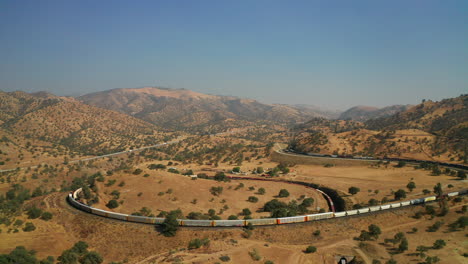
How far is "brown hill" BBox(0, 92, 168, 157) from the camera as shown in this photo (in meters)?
135

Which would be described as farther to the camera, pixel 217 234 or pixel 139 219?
pixel 139 219

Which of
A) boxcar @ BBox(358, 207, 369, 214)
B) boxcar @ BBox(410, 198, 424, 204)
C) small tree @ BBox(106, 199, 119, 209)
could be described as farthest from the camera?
small tree @ BBox(106, 199, 119, 209)

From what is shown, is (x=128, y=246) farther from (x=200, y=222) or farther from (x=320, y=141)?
(x=320, y=141)

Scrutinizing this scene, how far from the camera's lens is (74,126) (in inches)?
6024

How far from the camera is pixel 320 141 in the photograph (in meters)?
117

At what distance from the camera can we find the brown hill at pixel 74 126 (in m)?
135

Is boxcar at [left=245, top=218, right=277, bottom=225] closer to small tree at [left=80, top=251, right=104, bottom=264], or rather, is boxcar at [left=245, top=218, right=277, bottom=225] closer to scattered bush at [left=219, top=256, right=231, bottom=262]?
scattered bush at [left=219, top=256, right=231, bottom=262]

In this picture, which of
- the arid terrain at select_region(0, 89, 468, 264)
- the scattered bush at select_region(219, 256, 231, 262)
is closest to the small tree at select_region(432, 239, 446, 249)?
the arid terrain at select_region(0, 89, 468, 264)

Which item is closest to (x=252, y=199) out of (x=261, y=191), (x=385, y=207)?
(x=261, y=191)

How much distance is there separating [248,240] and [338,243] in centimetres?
1224

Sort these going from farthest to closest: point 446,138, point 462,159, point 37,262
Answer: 1. point 446,138
2. point 462,159
3. point 37,262

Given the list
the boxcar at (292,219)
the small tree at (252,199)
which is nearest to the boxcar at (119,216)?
the boxcar at (292,219)

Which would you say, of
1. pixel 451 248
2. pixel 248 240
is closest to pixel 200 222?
pixel 248 240

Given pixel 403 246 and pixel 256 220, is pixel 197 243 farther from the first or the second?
pixel 403 246
